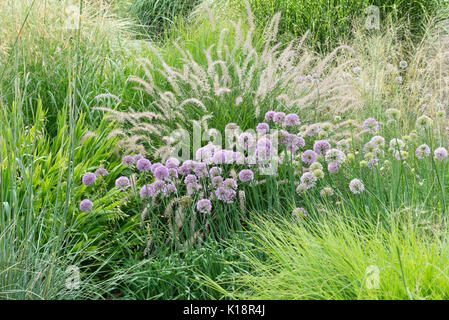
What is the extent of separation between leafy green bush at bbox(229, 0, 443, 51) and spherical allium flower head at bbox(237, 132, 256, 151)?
3740mm

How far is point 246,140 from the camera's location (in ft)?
8.52

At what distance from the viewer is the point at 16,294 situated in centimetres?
180

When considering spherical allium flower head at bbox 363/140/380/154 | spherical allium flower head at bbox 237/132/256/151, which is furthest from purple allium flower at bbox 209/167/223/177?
spherical allium flower head at bbox 363/140/380/154

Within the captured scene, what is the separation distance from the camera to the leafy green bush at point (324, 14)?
6223mm

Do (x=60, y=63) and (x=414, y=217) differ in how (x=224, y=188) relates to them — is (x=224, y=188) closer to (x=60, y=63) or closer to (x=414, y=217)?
(x=414, y=217)

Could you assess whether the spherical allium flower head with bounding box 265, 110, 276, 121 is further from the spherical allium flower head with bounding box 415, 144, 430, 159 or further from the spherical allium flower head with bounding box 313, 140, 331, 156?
the spherical allium flower head with bounding box 415, 144, 430, 159

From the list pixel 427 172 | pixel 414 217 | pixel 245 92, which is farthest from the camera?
pixel 245 92

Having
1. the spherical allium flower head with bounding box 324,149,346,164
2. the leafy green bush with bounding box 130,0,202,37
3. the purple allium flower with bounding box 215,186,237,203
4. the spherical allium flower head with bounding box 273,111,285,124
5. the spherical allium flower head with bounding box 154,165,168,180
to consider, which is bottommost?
the purple allium flower with bounding box 215,186,237,203

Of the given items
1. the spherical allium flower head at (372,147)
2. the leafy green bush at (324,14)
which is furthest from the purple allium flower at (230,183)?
the leafy green bush at (324,14)

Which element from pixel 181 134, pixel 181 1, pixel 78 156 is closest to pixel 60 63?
pixel 78 156

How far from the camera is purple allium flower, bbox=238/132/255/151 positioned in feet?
8.27
